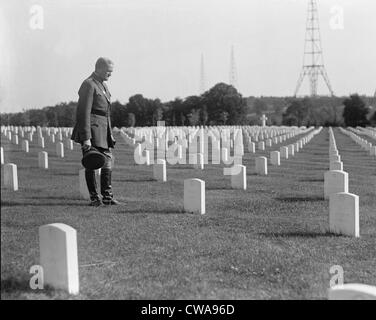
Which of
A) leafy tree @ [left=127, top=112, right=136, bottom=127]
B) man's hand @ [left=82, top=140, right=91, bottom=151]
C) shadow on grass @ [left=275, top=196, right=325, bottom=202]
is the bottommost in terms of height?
shadow on grass @ [left=275, top=196, right=325, bottom=202]

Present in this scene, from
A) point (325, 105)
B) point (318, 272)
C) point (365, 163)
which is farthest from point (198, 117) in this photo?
point (325, 105)

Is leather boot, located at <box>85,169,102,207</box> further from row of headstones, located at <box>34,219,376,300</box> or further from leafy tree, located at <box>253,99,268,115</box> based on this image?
leafy tree, located at <box>253,99,268,115</box>

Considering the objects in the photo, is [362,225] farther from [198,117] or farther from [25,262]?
[198,117]

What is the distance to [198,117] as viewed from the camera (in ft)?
153

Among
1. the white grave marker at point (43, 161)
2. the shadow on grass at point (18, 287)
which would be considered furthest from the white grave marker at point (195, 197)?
the white grave marker at point (43, 161)

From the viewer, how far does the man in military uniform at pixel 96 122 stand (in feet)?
27.0

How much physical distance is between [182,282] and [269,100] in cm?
10504

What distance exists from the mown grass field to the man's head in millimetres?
1829

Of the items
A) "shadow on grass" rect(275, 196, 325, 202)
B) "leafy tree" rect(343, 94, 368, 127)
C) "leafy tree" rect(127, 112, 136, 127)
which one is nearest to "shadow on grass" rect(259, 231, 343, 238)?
"shadow on grass" rect(275, 196, 325, 202)

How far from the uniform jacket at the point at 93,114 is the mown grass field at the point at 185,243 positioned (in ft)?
→ 3.59

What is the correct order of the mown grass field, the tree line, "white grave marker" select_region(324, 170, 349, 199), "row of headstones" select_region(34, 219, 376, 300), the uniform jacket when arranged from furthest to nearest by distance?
the tree line → "white grave marker" select_region(324, 170, 349, 199) → the uniform jacket → the mown grass field → "row of headstones" select_region(34, 219, 376, 300)

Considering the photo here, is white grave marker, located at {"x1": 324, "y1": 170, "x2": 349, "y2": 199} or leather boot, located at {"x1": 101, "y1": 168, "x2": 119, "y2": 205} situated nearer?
leather boot, located at {"x1": 101, "y1": 168, "x2": 119, "y2": 205}

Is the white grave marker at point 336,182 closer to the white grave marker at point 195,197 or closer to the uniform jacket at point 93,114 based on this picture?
the white grave marker at point 195,197

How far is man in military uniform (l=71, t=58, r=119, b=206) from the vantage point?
8.23 m
